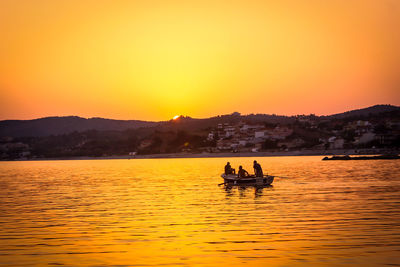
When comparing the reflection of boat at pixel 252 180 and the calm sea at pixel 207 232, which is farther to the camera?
the reflection of boat at pixel 252 180

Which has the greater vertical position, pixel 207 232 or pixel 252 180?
pixel 252 180

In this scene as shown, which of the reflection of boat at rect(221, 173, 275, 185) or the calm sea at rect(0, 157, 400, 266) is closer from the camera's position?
the calm sea at rect(0, 157, 400, 266)

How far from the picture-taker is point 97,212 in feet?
98.8

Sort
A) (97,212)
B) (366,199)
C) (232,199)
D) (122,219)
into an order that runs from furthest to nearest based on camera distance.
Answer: (232,199) < (366,199) < (97,212) < (122,219)

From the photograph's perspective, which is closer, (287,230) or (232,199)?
(287,230)

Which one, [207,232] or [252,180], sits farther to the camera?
[252,180]

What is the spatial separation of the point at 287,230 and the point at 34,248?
10.5 metres

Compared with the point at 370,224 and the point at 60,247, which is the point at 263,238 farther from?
the point at 60,247

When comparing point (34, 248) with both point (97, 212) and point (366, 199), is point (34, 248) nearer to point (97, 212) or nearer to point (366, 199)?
point (97, 212)

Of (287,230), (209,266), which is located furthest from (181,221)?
(209,266)

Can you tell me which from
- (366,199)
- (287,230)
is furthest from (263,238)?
(366,199)

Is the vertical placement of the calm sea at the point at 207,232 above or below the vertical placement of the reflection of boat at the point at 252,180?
below

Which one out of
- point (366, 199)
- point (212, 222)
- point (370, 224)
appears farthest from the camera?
point (366, 199)

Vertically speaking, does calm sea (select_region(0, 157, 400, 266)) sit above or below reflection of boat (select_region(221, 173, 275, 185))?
below
